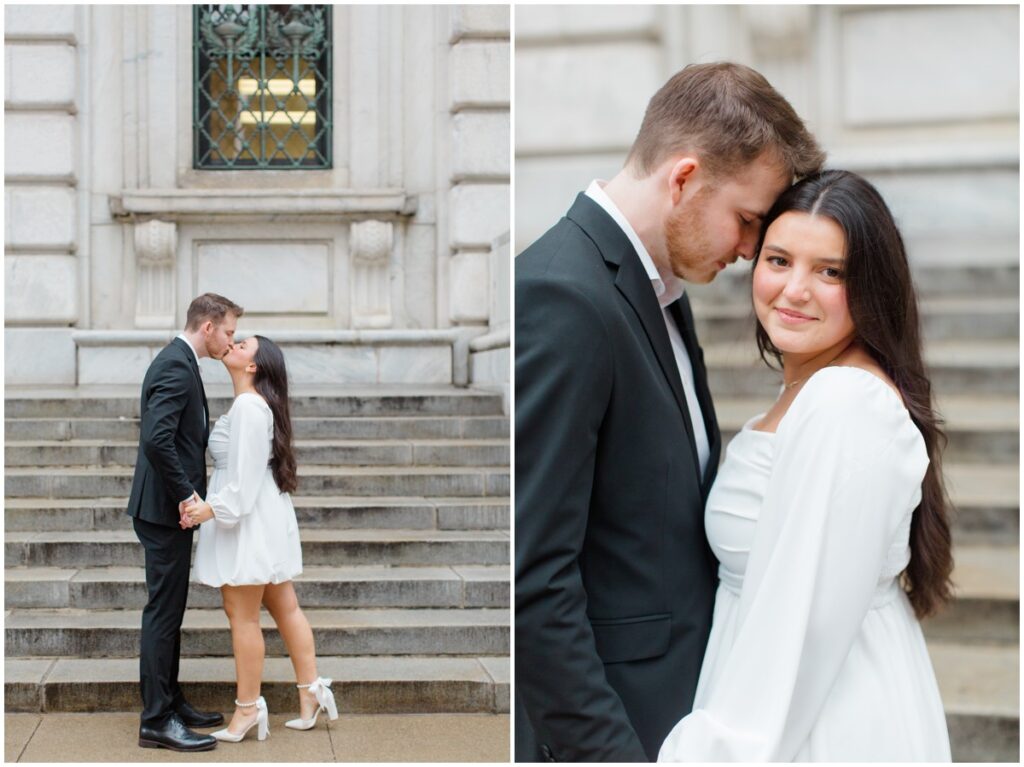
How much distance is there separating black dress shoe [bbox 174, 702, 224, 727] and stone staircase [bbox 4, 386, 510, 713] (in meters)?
0.05

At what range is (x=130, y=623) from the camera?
319 centimetres

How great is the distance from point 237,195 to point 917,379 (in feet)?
10.7

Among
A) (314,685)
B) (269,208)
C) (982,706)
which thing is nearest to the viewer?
(982,706)

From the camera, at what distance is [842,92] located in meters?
3.78

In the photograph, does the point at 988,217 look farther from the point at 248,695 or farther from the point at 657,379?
the point at 248,695

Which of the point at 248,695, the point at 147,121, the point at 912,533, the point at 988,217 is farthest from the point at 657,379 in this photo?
the point at 988,217

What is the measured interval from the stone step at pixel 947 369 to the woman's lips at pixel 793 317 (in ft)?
6.44

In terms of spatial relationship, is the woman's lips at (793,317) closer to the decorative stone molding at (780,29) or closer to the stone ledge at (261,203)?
the decorative stone molding at (780,29)

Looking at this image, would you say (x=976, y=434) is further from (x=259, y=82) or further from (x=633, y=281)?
(x=259, y=82)

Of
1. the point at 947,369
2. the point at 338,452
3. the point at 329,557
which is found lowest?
the point at 329,557

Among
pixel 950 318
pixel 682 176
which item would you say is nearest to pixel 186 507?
pixel 682 176

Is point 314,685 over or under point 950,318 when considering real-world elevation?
under

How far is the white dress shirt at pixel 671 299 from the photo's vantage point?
6.51 feet

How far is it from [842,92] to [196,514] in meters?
2.63
